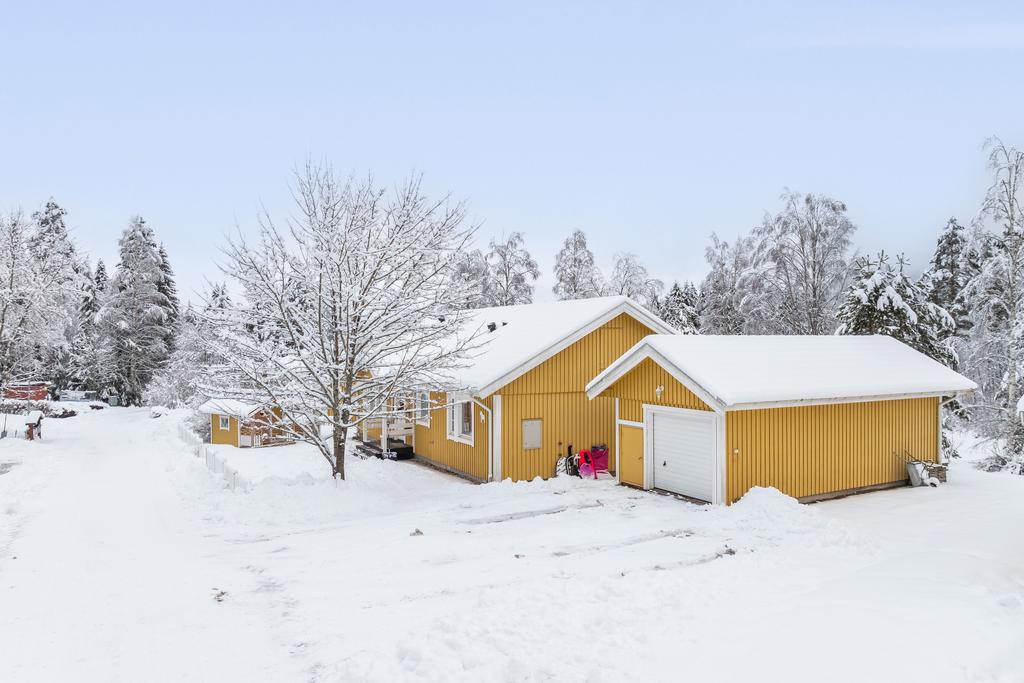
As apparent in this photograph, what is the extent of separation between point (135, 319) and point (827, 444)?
51742mm

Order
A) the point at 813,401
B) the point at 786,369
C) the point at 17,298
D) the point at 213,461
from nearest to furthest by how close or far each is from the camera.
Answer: the point at 813,401 → the point at 786,369 → the point at 213,461 → the point at 17,298

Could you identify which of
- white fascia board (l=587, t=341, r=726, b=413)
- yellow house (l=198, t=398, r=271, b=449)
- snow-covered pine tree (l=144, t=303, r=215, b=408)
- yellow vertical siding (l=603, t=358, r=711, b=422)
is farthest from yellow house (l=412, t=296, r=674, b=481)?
snow-covered pine tree (l=144, t=303, r=215, b=408)

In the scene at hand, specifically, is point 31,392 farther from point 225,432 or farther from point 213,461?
point 213,461

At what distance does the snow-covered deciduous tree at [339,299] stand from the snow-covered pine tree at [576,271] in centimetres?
2728

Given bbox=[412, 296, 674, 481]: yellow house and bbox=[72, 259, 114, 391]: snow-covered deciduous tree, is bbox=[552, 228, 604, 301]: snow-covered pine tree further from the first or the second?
bbox=[72, 259, 114, 391]: snow-covered deciduous tree


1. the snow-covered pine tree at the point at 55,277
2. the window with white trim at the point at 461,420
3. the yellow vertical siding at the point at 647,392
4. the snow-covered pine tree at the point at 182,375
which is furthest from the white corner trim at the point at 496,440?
the snow-covered pine tree at the point at 182,375

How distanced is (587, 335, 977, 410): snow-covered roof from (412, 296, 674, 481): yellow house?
1.37 meters

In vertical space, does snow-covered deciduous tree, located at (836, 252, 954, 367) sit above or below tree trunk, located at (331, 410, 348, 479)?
above

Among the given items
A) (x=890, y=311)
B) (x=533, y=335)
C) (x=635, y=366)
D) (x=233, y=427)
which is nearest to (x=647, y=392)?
(x=635, y=366)

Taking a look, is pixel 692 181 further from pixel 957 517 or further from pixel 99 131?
pixel 99 131

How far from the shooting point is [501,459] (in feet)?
59.2

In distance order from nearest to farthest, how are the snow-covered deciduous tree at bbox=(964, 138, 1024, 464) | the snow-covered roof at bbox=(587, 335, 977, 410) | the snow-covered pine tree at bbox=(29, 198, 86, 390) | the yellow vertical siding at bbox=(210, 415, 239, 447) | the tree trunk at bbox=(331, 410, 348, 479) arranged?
the snow-covered roof at bbox=(587, 335, 977, 410)
the tree trunk at bbox=(331, 410, 348, 479)
the snow-covered deciduous tree at bbox=(964, 138, 1024, 464)
the yellow vertical siding at bbox=(210, 415, 239, 447)
the snow-covered pine tree at bbox=(29, 198, 86, 390)

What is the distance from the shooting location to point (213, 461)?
821 inches

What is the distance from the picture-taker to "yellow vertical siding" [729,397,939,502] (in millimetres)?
14945
